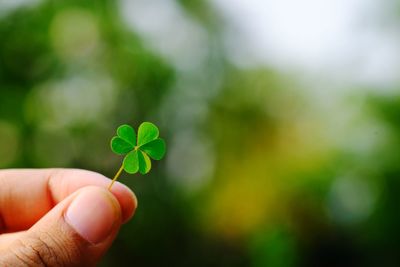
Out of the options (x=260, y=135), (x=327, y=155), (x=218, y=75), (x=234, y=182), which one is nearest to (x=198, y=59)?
(x=218, y=75)

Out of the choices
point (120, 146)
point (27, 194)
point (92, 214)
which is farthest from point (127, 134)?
point (27, 194)

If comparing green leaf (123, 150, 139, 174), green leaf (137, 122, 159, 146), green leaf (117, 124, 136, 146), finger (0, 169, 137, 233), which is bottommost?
finger (0, 169, 137, 233)

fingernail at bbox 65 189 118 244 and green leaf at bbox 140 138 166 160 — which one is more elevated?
green leaf at bbox 140 138 166 160

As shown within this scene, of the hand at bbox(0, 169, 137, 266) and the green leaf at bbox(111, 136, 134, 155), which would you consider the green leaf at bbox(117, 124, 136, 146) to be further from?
the hand at bbox(0, 169, 137, 266)

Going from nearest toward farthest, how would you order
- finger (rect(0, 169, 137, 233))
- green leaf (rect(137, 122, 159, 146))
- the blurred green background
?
1. green leaf (rect(137, 122, 159, 146))
2. finger (rect(0, 169, 137, 233))
3. the blurred green background

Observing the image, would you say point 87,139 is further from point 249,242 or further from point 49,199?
point 49,199

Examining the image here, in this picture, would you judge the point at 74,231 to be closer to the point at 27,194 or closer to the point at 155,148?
the point at 155,148

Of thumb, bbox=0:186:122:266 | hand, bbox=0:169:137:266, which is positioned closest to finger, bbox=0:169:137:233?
hand, bbox=0:169:137:266
